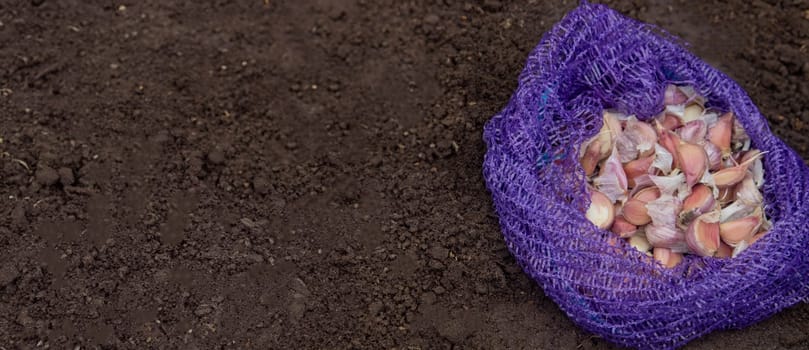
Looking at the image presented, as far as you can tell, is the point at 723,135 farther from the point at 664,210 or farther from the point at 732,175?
the point at 664,210

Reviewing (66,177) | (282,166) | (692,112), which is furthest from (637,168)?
(66,177)

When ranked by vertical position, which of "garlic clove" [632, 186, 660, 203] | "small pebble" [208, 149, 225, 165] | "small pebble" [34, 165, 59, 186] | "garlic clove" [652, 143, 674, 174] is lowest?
"small pebble" [34, 165, 59, 186]

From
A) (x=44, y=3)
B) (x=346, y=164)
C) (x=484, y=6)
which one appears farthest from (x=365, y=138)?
(x=44, y=3)

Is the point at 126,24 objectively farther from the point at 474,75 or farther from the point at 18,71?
the point at 474,75

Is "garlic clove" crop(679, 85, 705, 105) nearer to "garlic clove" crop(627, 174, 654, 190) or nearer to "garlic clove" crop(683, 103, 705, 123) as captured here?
"garlic clove" crop(683, 103, 705, 123)

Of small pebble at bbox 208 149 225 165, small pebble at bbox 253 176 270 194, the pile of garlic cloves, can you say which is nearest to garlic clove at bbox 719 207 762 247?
the pile of garlic cloves

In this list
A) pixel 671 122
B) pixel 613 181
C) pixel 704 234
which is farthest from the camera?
pixel 671 122
